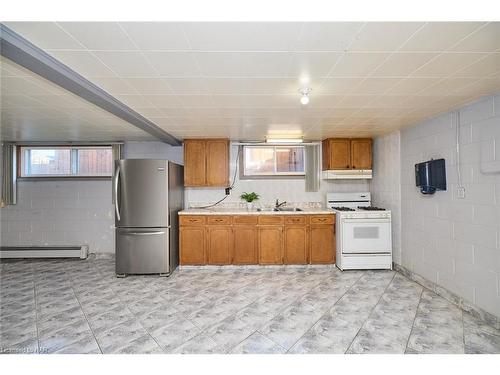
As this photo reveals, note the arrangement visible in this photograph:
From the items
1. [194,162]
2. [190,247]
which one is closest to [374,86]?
[194,162]

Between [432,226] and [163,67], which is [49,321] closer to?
[163,67]

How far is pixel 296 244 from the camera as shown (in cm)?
411

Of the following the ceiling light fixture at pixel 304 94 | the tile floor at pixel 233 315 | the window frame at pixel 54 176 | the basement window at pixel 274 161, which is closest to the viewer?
the tile floor at pixel 233 315

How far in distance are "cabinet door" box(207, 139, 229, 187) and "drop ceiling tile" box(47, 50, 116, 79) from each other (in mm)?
2474

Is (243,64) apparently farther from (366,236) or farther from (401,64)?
(366,236)

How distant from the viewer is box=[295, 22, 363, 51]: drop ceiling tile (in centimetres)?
141

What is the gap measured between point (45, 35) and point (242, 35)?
3.93ft

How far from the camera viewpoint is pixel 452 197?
2904mm

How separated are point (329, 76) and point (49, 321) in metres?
3.52

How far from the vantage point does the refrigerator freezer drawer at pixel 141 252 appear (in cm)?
373

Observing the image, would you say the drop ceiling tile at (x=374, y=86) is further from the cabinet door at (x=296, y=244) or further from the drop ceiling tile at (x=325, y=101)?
the cabinet door at (x=296, y=244)

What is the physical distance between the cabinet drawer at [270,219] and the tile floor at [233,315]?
81cm

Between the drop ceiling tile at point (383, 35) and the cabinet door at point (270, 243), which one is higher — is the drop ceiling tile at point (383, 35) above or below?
above

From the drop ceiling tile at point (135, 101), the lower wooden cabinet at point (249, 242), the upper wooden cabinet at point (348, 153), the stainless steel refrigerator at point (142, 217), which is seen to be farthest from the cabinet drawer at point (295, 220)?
the drop ceiling tile at point (135, 101)
